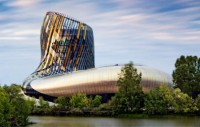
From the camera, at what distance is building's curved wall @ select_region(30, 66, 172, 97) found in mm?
81188

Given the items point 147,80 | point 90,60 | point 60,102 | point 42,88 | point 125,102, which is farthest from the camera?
point 90,60

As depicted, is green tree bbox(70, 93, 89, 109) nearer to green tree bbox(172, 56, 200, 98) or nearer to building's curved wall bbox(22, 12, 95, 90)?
green tree bbox(172, 56, 200, 98)

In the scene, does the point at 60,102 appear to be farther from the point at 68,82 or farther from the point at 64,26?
the point at 64,26

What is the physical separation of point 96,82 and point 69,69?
73.0ft

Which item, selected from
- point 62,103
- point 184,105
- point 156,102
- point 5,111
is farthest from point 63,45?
point 5,111

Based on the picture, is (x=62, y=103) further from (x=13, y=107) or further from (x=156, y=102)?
(x=13, y=107)

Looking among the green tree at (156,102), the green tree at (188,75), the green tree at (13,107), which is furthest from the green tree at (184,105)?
the green tree at (13,107)

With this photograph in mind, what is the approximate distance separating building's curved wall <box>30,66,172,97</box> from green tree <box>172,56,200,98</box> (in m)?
10.4

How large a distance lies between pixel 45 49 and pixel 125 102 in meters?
46.8

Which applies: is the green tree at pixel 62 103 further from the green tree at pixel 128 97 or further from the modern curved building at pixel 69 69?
the green tree at pixel 128 97

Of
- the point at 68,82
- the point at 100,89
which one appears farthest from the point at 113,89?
the point at 68,82

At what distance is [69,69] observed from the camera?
338 feet

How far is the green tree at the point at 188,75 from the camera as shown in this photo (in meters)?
69.6

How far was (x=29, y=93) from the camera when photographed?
8781 cm
